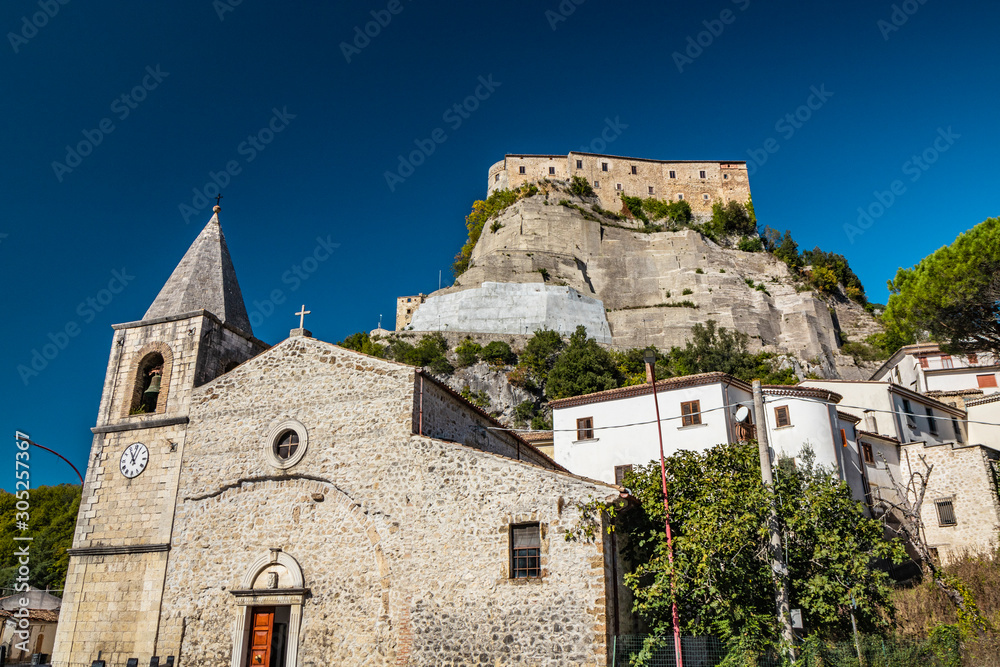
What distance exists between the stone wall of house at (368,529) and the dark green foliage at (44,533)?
25.4 m

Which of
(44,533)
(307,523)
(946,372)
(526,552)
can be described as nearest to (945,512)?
(946,372)

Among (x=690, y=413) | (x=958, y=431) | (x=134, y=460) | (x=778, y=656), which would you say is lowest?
(x=778, y=656)

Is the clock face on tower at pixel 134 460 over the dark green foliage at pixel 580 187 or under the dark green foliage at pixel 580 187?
under

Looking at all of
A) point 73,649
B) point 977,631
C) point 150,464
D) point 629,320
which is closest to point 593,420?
point 977,631

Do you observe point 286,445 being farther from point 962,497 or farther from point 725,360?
point 725,360

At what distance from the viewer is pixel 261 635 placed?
734 inches

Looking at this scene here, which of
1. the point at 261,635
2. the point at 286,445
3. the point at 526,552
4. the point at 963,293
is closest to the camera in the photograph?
the point at 526,552

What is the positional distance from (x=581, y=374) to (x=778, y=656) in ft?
136

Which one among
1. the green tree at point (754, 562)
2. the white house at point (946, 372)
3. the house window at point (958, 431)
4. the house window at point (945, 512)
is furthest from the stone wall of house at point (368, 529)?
the white house at point (946, 372)

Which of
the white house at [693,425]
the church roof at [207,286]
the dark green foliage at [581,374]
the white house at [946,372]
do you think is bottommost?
the white house at [693,425]

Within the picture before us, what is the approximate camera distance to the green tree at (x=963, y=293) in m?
30.3

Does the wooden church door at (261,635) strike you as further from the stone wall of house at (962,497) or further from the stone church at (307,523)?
the stone wall of house at (962,497)

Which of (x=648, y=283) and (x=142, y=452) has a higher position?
(x=648, y=283)

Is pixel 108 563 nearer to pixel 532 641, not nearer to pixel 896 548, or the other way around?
pixel 532 641
